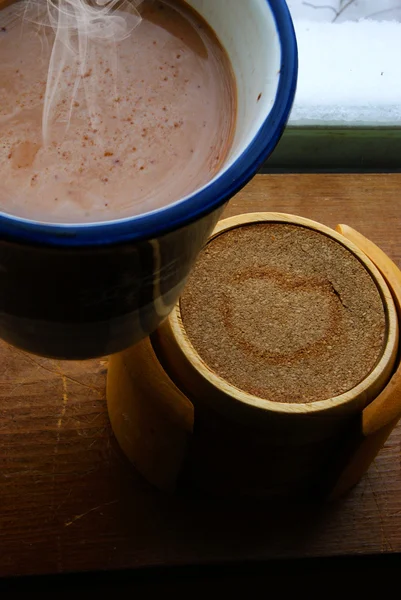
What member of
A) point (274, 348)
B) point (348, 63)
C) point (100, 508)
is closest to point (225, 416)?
point (274, 348)

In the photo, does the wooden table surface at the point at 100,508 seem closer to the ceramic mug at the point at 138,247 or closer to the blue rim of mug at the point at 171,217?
the ceramic mug at the point at 138,247

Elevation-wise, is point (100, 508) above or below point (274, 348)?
below

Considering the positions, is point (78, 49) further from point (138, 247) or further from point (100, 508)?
point (100, 508)

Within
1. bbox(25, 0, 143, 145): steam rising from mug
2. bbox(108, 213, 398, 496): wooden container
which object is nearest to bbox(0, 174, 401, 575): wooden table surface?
bbox(108, 213, 398, 496): wooden container

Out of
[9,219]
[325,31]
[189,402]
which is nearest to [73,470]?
[189,402]

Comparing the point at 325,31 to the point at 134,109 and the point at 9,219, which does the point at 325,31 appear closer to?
the point at 134,109
